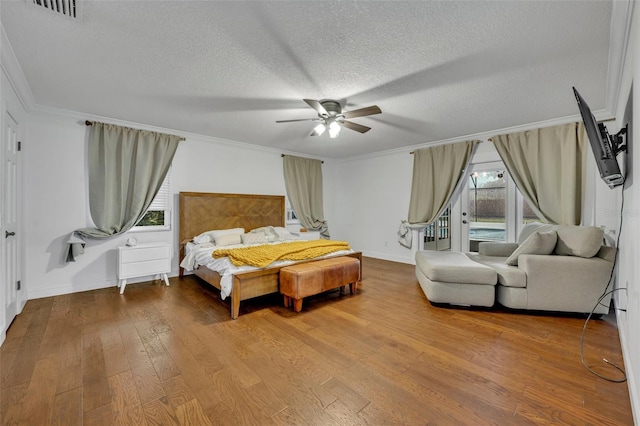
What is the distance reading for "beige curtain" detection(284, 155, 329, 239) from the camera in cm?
598

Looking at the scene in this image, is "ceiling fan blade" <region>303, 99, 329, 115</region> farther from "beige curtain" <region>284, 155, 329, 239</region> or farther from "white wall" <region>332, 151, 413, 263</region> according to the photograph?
"white wall" <region>332, 151, 413, 263</region>

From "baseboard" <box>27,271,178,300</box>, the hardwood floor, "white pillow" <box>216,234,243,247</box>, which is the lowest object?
the hardwood floor

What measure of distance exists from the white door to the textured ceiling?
617 millimetres

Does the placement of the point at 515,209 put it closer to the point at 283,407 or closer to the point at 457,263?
the point at 457,263

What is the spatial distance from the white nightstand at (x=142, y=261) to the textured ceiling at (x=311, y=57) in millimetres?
1843

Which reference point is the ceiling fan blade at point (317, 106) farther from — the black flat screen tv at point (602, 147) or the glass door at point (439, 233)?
the glass door at point (439, 233)

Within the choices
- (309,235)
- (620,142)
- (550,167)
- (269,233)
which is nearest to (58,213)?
(269,233)

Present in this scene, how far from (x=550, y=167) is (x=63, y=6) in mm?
5404

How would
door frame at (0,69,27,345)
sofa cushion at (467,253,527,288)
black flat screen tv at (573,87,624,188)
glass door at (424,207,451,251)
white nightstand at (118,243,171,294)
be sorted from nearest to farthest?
black flat screen tv at (573,87,624,188) < door frame at (0,69,27,345) < sofa cushion at (467,253,527,288) < white nightstand at (118,243,171,294) < glass door at (424,207,451,251)

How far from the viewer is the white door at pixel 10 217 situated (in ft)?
8.05

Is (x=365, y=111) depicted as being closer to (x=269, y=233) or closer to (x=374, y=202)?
(x=269, y=233)

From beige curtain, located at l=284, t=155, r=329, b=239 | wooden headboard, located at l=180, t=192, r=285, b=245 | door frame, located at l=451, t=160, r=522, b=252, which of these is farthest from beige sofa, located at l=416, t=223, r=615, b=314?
beige curtain, located at l=284, t=155, r=329, b=239

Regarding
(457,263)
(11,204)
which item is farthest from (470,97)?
(11,204)

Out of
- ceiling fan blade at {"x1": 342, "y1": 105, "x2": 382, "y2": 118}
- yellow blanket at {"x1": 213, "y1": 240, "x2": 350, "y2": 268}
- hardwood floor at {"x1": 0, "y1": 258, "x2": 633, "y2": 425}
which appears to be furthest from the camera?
yellow blanket at {"x1": 213, "y1": 240, "x2": 350, "y2": 268}
